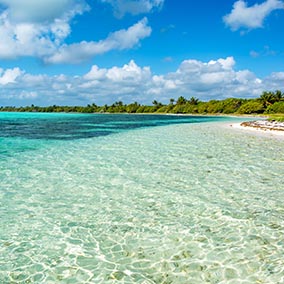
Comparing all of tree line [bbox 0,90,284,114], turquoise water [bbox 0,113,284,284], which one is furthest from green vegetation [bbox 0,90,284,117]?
turquoise water [bbox 0,113,284,284]

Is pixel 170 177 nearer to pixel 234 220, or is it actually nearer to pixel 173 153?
pixel 234 220

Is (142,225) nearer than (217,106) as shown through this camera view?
Yes

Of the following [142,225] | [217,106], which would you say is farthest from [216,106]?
[142,225]

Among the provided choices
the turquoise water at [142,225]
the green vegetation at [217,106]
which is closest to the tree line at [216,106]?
the green vegetation at [217,106]

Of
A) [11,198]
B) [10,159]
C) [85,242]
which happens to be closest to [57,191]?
[11,198]

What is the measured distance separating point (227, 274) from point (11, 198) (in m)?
7.08

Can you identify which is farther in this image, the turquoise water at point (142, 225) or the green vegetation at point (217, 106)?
the green vegetation at point (217, 106)

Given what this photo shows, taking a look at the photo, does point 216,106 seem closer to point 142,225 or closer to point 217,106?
point 217,106

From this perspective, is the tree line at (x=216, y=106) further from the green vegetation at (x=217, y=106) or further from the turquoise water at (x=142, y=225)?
the turquoise water at (x=142, y=225)

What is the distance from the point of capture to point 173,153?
19.3 m

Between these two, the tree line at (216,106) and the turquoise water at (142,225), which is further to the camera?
the tree line at (216,106)

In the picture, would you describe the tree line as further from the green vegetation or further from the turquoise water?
the turquoise water

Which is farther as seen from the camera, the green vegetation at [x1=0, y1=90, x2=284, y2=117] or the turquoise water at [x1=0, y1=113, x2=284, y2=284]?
the green vegetation at [x1=0, y1=90, x2=284, y2=117]

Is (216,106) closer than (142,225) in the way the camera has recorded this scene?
No
